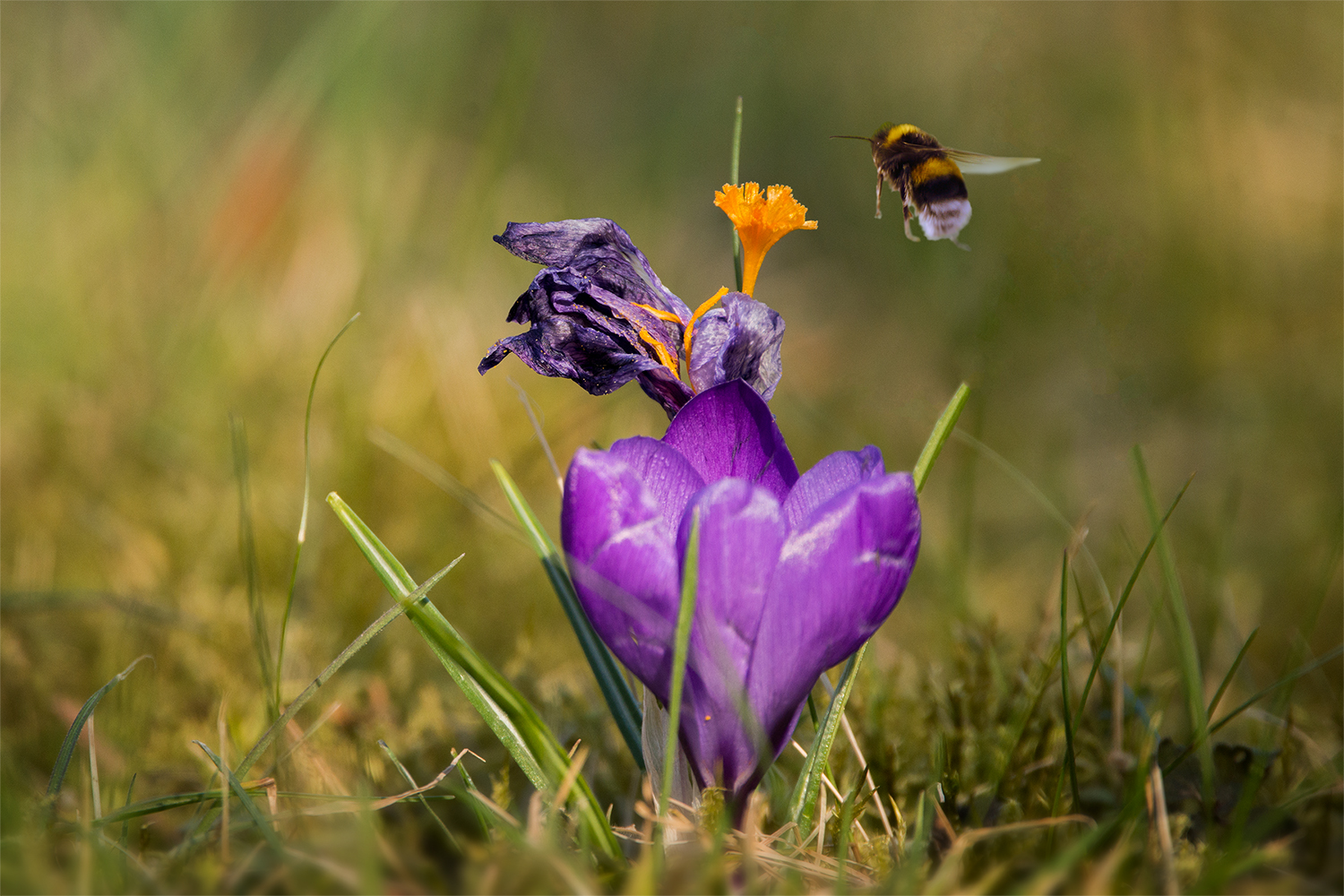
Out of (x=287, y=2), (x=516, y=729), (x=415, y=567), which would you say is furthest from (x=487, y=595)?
(x=287, y=2)

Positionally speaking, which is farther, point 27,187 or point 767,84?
point 767,84

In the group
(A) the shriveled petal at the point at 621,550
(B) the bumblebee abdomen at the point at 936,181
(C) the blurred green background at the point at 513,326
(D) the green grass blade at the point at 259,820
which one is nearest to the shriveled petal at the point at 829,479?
(A) the shriveled petal at the point at 621,550

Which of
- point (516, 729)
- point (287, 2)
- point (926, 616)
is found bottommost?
point (926, 616)

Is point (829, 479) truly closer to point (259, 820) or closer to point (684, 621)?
point (684, 621)

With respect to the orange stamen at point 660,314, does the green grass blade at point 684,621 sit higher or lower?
lower

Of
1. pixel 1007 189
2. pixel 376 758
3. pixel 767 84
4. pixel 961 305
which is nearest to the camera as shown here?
pixel 376 758

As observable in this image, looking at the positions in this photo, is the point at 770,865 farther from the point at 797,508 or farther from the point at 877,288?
the point at 877,288

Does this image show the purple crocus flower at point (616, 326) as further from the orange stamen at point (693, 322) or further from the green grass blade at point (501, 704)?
the green grass blade at point (501, 704)
